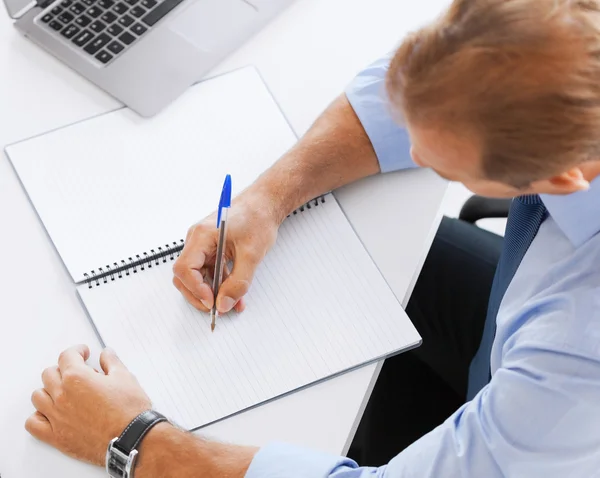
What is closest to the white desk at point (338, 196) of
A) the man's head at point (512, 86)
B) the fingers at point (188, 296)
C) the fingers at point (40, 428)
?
the fingers at point (40, 428)

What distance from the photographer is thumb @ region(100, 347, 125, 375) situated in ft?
2.96

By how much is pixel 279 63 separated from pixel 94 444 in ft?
1.96

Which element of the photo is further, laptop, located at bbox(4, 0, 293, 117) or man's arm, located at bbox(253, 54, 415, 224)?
laptop, located at bbox(4, 0, 293, 117)

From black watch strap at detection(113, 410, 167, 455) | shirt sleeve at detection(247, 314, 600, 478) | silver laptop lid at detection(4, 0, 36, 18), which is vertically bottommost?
shirt sleeve at detection(247, 314, 600, 478)

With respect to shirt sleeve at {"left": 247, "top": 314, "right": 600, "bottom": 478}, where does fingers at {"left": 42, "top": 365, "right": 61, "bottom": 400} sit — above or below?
above

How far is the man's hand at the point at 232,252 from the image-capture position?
0.94 metres

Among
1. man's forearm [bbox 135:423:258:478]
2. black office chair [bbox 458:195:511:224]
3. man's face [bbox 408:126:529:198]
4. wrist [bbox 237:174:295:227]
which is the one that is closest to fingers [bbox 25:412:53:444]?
man's forearm [bbox 135:423:258:478]

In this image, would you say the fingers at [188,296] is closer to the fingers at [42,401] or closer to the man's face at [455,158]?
the fingers at [42,401]

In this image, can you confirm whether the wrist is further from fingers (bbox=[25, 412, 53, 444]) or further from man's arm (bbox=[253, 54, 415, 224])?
fingers (bbox=[25, 412, 53, 444])

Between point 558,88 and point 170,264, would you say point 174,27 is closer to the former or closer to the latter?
point 170,264

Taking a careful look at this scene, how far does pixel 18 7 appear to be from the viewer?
3.88ft

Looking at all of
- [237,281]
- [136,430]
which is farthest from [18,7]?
[136,430]

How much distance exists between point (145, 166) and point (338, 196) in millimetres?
258

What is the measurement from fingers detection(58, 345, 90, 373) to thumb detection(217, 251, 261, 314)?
0.16 meters
